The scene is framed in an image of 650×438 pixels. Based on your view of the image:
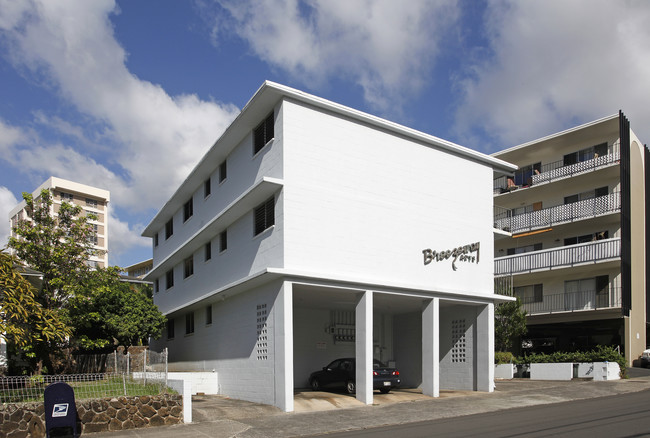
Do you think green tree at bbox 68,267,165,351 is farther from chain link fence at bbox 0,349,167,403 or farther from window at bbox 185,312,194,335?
chain link fence at bbox 0,349,167,403

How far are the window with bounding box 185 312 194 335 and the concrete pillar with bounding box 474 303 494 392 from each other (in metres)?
14.3

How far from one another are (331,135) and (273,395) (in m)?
9.23

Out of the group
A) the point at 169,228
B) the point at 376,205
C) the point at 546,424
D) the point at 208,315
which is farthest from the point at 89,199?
the point at 546,424

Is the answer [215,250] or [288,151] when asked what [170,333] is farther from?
[288,151]

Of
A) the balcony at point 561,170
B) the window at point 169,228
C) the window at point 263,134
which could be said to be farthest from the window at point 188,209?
the balcony at point 561,170

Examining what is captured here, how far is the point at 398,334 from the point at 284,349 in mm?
11420

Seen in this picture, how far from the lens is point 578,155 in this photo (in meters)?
39.4

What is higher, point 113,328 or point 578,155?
point 578,155

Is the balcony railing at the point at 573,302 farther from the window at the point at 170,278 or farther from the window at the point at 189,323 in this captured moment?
the window at the point at 170,278

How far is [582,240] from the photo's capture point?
126ft

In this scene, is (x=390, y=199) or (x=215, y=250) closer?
(x=390, y=199)

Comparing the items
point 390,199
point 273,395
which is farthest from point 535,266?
point 273,395

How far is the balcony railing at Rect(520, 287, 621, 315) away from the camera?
1368 inches

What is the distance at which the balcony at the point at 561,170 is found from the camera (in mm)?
36375
